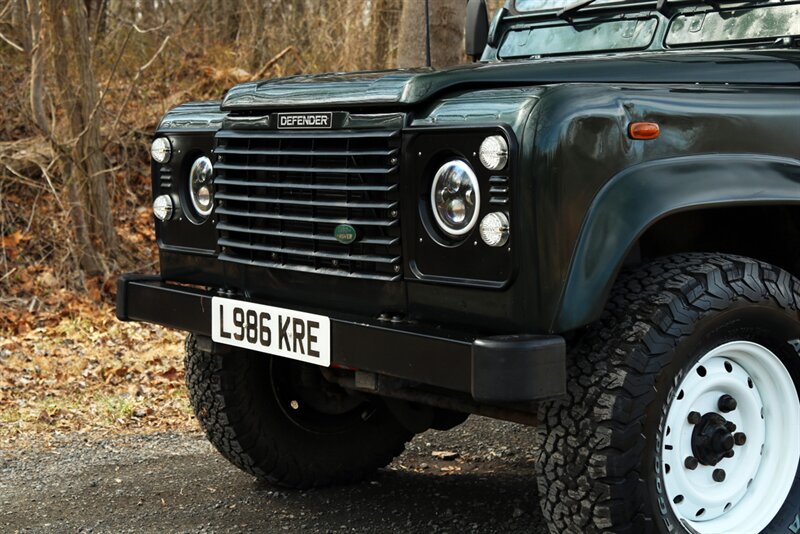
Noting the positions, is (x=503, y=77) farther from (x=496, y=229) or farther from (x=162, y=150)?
(x=162, y=150)

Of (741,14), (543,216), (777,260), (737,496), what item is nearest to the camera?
(543,216)

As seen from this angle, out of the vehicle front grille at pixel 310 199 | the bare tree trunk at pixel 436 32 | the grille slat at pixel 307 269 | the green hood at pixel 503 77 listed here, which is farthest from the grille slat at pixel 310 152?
the bare tree trunk at pixel 436 32

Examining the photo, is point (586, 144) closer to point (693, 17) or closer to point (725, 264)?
point (725, 264)

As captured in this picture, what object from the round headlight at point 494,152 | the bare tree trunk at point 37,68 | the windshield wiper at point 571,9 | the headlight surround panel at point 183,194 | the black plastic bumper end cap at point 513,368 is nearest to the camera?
the black plastic bumper end cap at point 513,368

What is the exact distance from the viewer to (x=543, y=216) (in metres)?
2.72

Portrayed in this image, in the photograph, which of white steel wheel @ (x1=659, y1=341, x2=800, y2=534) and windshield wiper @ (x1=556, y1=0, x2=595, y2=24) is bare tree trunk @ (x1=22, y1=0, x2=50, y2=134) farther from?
white steel wheel @ (x1=659, y1=341, x2=800, y2=534)

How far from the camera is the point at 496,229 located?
9.11ft

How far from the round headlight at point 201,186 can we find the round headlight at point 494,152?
47.7 inches

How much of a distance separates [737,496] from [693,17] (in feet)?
5.82

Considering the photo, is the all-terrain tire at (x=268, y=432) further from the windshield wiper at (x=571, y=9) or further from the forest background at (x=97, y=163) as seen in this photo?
the windshield wiper at (x=571, y=9)

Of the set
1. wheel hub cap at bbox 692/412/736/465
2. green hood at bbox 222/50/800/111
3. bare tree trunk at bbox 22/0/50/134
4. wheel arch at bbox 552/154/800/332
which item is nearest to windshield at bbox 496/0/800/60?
green hood at bbox 222/50/800/111

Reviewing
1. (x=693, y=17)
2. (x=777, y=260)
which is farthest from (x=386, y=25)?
(x=777, y=260)

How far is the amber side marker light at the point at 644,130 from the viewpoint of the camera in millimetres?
2838

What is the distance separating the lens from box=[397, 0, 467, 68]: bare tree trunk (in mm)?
7590
